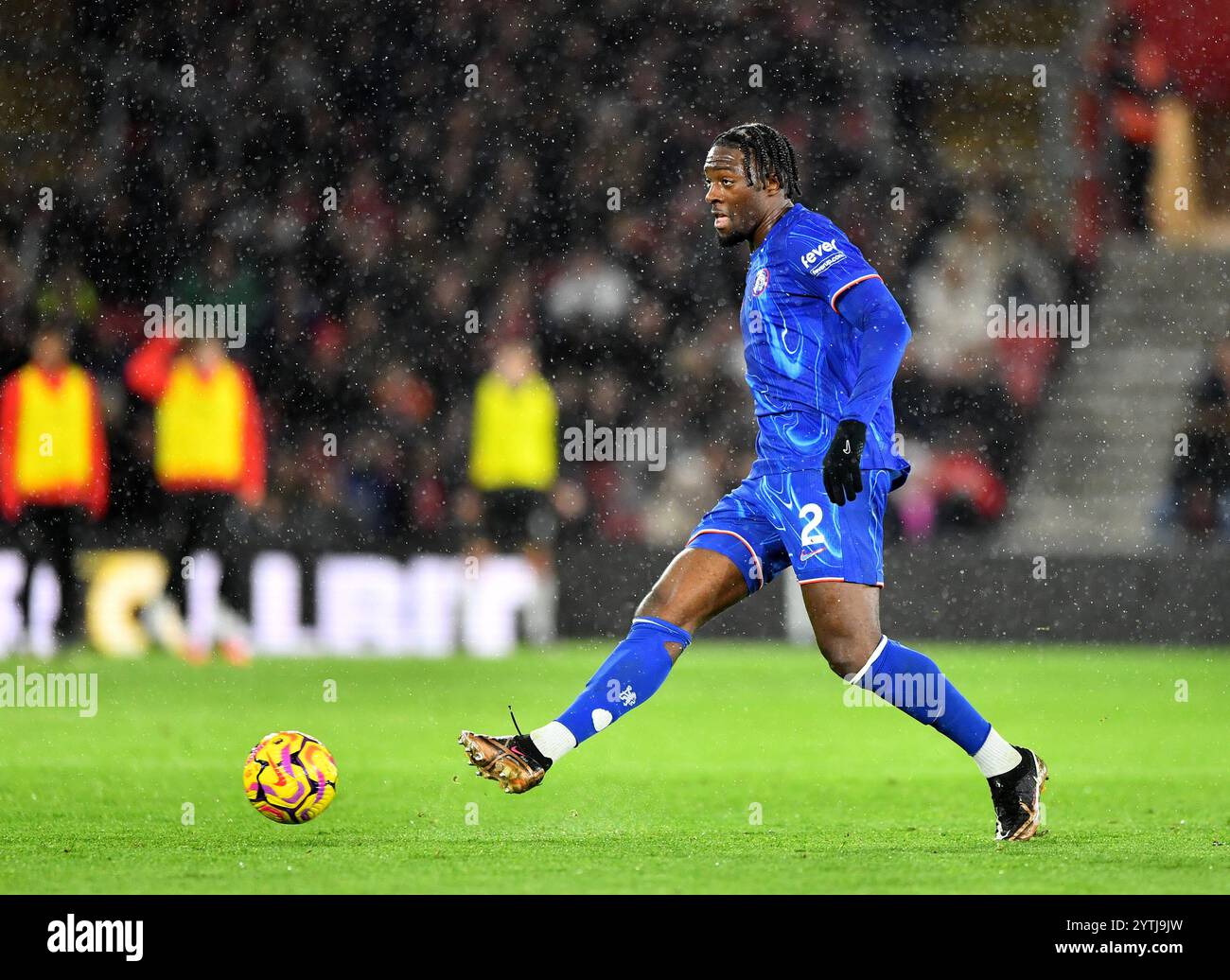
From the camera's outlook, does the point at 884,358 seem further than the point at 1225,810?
No

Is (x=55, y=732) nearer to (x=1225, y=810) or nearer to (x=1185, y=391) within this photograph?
(x=1225, y=810)

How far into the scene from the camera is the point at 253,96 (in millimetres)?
15609

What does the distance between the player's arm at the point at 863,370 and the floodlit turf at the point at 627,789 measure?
0.98 metres

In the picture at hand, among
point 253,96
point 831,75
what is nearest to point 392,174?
point 253,96

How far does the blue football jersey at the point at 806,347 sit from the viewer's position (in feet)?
17.3

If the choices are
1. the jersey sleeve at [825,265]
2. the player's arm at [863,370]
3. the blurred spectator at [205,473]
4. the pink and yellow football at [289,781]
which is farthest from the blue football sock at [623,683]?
the blurred spectator at [205,473]

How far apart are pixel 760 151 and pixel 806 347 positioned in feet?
1.86

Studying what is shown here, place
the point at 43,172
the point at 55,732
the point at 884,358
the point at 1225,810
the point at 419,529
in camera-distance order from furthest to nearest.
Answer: the point at 43,172 < the point at 419,529 < the point at 55,732 < the point at 1225,810 < the point at 884,358

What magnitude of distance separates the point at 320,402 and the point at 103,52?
3.44 meters

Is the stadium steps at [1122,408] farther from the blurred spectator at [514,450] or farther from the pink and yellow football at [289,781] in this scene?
the pink and yellow football at [289,781]

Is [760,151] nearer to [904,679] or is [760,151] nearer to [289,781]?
[904,679]

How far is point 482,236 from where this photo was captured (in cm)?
1522

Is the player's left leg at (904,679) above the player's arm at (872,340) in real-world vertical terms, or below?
below

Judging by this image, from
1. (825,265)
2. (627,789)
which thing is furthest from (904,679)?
(627,789)
